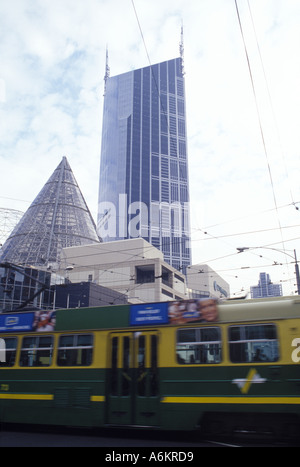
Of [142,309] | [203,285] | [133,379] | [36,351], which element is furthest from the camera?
[203,285]

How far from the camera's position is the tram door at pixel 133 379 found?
908 cm

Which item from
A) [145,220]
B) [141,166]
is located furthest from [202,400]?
[141,166]

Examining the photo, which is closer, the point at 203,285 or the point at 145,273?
the point at 145,273

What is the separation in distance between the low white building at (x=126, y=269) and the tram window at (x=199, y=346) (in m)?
60.1

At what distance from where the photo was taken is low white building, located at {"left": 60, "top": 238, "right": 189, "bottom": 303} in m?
71.6

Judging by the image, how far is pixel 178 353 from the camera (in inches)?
363

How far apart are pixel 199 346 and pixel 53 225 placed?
9639cm

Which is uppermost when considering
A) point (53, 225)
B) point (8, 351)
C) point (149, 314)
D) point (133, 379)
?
point (53, 225)

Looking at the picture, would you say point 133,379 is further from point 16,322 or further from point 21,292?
point 21,292

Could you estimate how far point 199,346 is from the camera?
30.0ft

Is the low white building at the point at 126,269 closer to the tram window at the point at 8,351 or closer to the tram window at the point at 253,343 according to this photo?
the tram window at the point at 8,351

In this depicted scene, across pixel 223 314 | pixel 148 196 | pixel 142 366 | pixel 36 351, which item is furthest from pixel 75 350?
pixel 148 196

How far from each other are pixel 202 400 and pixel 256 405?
1181 millimetres
